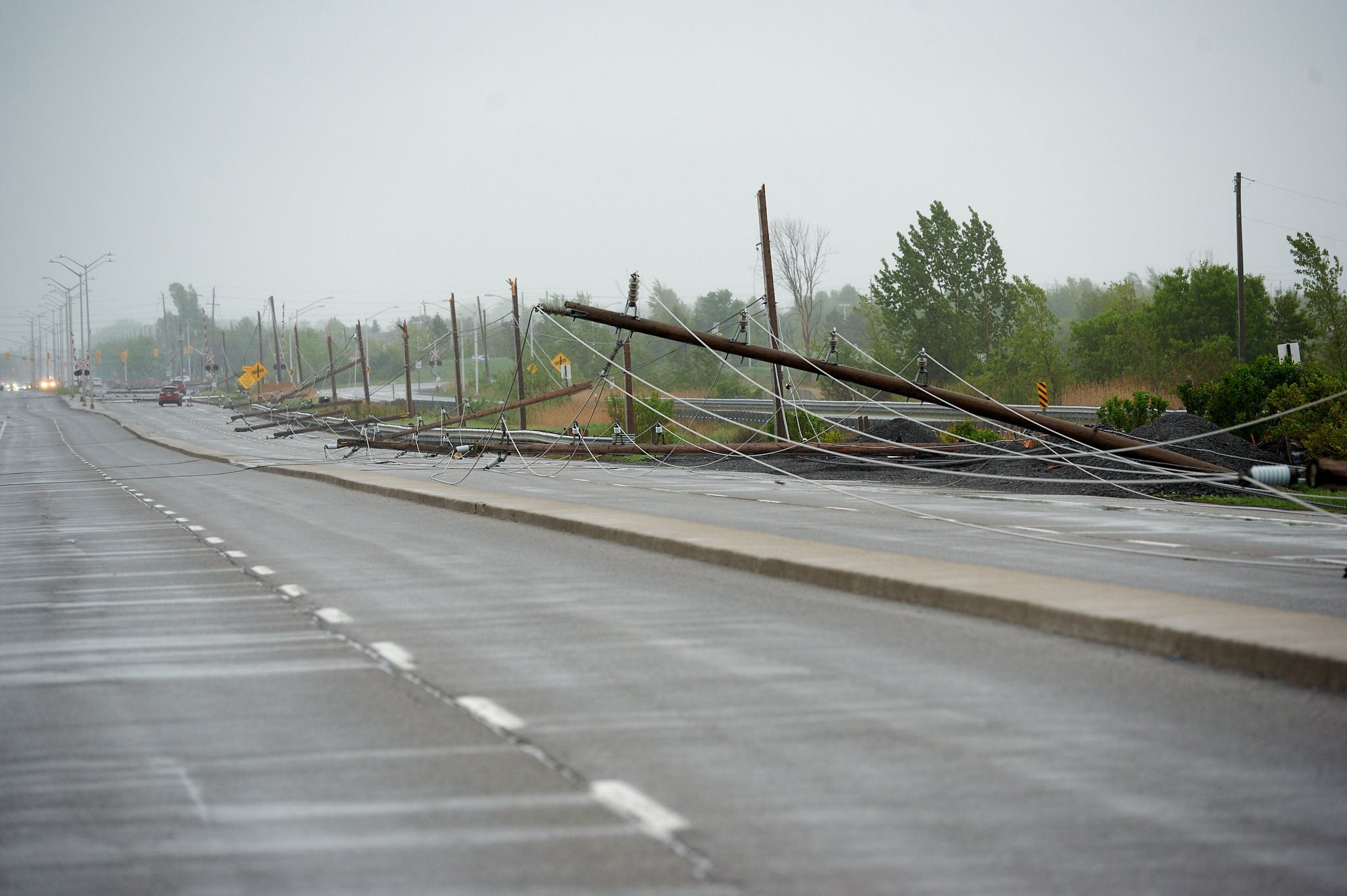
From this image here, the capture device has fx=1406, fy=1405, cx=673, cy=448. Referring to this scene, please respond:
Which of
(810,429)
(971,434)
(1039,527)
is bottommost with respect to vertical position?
(1039,527)

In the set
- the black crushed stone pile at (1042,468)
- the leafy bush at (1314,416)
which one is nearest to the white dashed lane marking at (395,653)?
the black crushed stone pile at (1042,468)

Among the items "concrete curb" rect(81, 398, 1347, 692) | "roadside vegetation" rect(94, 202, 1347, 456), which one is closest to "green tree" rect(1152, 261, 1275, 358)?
"roadside vegetation" rect(94, 202, 1347, 456)

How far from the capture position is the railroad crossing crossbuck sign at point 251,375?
10675 centimetres

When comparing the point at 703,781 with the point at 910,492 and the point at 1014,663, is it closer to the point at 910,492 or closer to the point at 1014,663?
the point at 1014,663

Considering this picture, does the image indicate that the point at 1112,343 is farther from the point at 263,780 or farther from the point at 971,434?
the point at 263,780

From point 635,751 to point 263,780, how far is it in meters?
1.64

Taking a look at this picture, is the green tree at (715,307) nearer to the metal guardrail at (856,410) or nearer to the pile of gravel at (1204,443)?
the metal guardrail at (856,410)

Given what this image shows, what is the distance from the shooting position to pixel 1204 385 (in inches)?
1334

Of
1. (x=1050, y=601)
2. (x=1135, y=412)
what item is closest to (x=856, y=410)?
(x=1135, y=412)

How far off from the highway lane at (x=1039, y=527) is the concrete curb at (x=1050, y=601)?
1.26 meters

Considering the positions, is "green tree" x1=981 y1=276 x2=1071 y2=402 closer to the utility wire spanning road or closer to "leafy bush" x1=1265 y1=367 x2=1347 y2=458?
"leafy bush" x1=1265 y1=367 x2=1347 y2=458

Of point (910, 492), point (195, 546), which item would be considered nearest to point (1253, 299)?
point (910, 492)

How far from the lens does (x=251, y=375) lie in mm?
109125

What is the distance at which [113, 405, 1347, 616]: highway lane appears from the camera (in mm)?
12234
